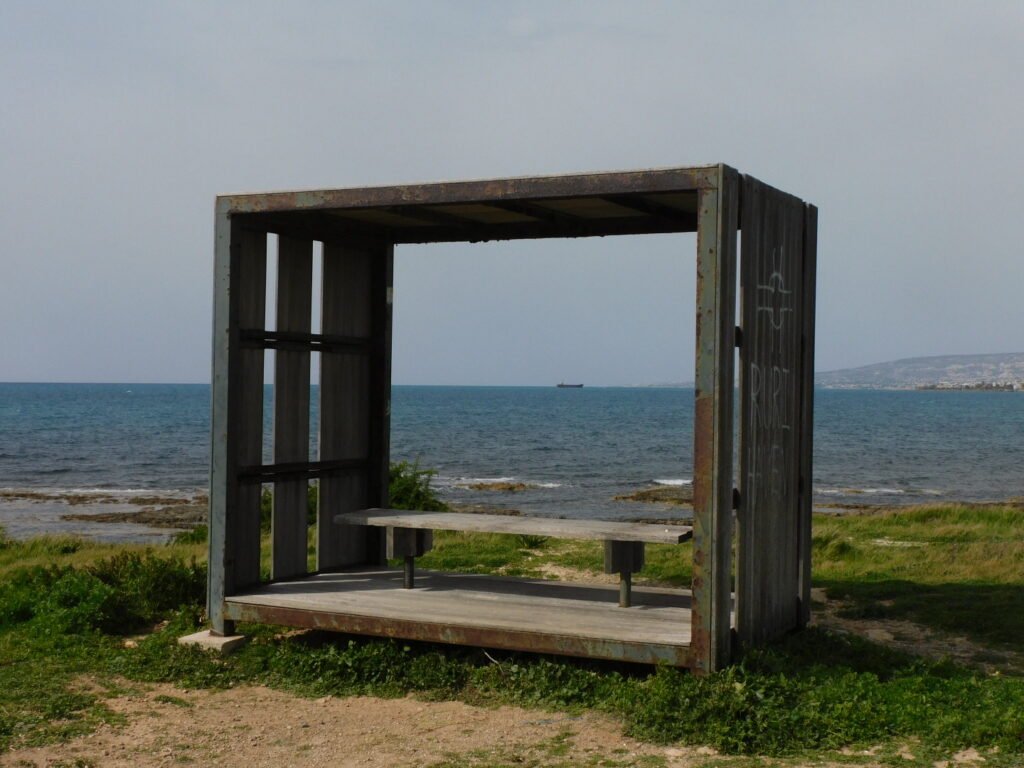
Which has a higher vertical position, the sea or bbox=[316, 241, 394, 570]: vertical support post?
bbox=[316, 241, 394, 570]: vertical support post

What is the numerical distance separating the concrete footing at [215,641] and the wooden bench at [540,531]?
1.17m

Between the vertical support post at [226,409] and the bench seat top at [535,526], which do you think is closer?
the bench seat top at [535,526]

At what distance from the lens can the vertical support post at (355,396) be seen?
364 inches

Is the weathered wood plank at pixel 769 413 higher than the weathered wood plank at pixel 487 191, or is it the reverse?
the weathered wood plank at pixel 487 191

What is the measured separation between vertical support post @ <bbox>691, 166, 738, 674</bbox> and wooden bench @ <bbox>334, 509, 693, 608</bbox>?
46 centimetres

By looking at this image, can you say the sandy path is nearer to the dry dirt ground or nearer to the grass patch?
the dry dirt ground

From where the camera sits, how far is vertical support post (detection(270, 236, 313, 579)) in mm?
8648

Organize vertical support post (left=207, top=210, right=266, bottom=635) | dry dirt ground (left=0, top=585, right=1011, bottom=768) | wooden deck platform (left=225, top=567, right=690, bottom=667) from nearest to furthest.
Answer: dry dirt ground (left=0, top=585, right=1011, bottom=768)
wooden deck platform (left=225, top=567, right=690, bottom=667)
vertical support post (left=207, top=210, right=266, bottom=635)

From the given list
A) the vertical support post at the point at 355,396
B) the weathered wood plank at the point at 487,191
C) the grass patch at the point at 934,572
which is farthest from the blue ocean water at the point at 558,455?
the weathered wood plank at the point at 487,191

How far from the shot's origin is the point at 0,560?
14695 millimetres

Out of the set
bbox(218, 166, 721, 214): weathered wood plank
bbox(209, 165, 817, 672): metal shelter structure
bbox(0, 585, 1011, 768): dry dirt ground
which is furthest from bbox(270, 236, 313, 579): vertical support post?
bbox(0, 585, 1011, 768): dry dirt ground

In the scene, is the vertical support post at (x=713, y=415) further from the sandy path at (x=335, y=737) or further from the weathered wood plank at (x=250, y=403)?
the weathered wood plank at (x=250, y=403)

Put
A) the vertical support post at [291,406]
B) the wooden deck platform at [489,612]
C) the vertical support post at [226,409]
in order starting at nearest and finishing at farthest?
1. the wooden deck platform at [489,612]
2. the vertical support post at [226,409]
3. the vertical support post at [291,406]

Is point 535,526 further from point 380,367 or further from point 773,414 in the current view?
point 380,367
